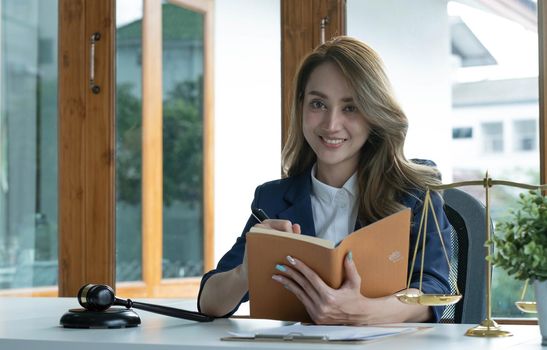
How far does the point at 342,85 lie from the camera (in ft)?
7.33

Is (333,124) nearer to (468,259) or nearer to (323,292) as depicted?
(468,259)

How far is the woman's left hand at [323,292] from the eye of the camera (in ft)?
5.59

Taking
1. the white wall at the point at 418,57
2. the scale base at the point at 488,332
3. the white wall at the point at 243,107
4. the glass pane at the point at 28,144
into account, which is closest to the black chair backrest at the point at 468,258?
the scale base at the point at 488,332

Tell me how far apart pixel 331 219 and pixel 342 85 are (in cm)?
32

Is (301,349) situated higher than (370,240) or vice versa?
(370,240)

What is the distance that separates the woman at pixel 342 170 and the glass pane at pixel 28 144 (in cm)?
185

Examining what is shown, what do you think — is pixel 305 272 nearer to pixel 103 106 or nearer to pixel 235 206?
pixel 235 206

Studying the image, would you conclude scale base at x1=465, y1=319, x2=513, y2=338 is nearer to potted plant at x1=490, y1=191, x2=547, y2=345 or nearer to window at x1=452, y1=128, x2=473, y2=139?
potted plant at x1=490, y1=191, x2=547, y2=345

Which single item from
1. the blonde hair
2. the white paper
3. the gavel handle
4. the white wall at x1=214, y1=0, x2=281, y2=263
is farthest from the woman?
the white wall at x1=214, y1=0, x2=281, y2=263

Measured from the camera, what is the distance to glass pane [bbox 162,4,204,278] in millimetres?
3695

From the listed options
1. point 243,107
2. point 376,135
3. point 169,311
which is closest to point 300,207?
point 376,135

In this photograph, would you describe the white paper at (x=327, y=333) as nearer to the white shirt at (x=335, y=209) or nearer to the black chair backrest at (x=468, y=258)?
the black chair backrest at (x=468, y=258)

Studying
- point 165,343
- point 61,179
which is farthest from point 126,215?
point 165,343

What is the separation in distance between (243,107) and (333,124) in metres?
1.38
